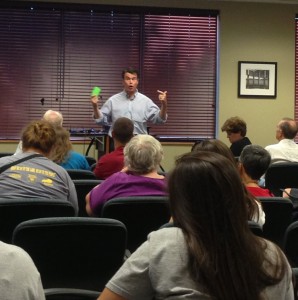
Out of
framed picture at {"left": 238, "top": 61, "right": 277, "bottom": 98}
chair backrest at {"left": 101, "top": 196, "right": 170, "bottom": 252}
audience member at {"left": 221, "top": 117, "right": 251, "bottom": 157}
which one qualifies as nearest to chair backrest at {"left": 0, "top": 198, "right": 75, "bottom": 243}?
chair backrest at {"left": 101, "top": 196, "right": 170, "bottom": 252}

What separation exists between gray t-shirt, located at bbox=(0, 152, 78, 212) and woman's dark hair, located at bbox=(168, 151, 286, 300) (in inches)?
71.5

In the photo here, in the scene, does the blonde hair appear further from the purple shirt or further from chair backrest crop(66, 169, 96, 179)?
the purple shirt

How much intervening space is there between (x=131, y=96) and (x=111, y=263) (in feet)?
15.4

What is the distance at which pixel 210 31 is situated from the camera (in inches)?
329

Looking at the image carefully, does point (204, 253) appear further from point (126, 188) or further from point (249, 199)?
point (126, 188)

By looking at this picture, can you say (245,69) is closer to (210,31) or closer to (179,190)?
(210,31)

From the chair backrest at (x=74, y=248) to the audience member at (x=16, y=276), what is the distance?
969 mm

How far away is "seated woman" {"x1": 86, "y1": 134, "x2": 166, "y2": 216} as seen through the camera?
3.21 metres

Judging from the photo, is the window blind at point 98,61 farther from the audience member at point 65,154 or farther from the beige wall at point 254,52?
the audience member at point 65,154

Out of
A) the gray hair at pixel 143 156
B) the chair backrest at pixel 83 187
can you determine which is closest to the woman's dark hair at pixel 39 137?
the chair backrest at pixel 83 187

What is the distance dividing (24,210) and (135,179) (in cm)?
77

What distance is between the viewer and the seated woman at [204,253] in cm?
138

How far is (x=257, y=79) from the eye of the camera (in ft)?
27.2

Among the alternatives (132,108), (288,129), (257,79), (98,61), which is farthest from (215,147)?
(257,79)
